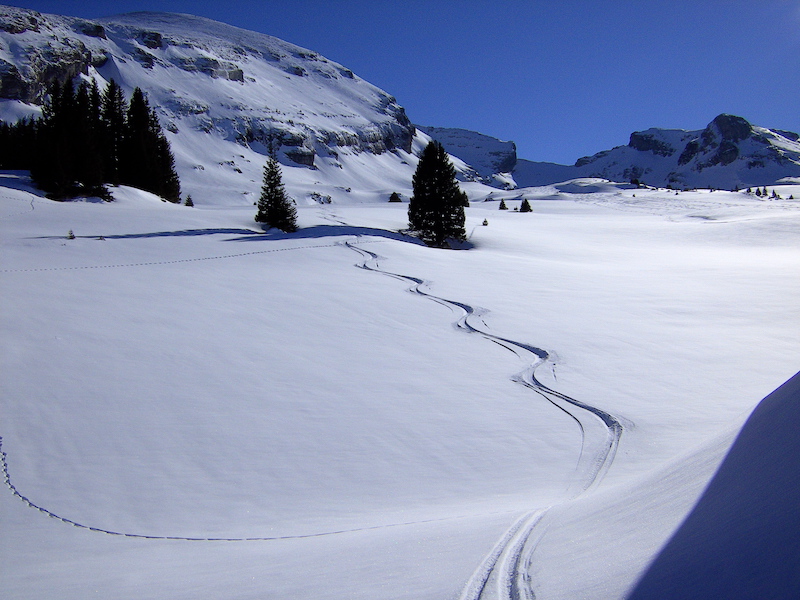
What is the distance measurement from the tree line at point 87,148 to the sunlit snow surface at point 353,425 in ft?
47.0

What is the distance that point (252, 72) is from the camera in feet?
364

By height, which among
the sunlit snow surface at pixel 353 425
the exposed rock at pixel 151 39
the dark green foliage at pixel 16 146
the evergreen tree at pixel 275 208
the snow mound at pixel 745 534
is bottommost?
the sunlit snow surface at pixel 353 425

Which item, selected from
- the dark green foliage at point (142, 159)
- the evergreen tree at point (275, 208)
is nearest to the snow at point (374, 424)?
the evergreen tree at point (275, 208)

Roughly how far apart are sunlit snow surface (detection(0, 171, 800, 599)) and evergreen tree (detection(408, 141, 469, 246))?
13.5 metres

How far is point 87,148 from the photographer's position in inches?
969

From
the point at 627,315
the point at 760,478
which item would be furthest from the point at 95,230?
the point at 760,478

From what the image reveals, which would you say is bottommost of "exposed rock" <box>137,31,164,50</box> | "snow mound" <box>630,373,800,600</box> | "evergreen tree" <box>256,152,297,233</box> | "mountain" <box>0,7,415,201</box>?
"snow mound" <box>630,373,800,600</box>

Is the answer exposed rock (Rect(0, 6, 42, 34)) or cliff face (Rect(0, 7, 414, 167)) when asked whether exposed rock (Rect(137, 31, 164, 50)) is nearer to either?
cliff face (Rect(0, 7, 414, 167))

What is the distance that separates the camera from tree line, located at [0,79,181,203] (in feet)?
77.4

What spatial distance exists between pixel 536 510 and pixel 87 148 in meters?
28.7

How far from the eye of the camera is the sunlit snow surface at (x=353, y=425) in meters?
2.67

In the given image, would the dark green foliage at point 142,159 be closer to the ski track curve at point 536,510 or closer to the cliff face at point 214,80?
the ski track curve at point 536,510

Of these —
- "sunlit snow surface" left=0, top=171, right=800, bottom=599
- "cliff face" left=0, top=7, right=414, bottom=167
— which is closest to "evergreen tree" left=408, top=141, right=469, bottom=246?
"sunlit snow surface" left=0, top=171, right=800, bottom=599

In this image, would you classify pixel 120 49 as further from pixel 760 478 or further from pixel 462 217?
pixel 760 478
